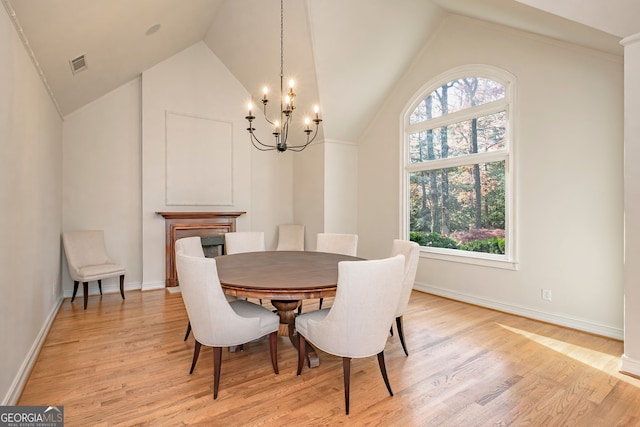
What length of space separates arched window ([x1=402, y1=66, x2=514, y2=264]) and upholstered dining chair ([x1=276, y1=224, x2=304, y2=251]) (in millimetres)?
1905

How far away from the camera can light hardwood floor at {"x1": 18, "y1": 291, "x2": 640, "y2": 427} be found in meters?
1.99

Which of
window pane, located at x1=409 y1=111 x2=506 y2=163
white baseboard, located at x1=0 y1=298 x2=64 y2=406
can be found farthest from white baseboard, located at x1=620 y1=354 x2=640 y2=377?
white baseboard, located at x1=0 y1=298 x2=64 y2=406

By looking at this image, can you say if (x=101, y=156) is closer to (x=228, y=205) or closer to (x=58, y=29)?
(x=228, y=205)

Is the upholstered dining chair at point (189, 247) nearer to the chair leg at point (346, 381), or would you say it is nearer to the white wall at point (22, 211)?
the white wall at point (22, 211)

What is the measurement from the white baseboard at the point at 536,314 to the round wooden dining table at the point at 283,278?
215 cm

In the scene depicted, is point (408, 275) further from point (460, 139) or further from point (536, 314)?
point (460, 139)

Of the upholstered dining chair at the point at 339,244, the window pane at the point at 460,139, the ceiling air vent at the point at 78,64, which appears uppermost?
the ceiling air vent at the point at 78,64

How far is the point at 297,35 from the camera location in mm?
4461

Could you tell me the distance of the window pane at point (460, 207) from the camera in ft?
13.7

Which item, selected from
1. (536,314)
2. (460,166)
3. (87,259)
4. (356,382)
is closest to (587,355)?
(536,314)

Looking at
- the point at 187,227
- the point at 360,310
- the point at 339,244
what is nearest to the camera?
the point at 360,310

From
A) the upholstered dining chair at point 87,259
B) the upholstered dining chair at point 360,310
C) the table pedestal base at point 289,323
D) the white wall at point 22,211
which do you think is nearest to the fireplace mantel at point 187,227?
the upholstered dining chair at point 87,259

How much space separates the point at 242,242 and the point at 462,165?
3.08 meters

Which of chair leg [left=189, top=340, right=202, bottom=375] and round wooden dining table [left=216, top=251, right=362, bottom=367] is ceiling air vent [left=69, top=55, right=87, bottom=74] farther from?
chair leg [left=189, top=340, right=202, bottom=375]
